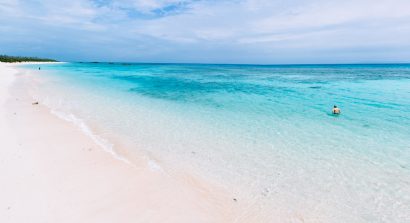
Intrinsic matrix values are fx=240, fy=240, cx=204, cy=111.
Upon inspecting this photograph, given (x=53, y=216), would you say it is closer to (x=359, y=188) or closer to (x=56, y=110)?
(x=359, y=188)

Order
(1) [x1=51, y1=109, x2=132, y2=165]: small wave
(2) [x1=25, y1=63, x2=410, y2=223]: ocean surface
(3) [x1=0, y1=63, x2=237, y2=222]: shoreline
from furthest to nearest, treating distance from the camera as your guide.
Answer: (1) [x1=51, y1=109, x2=132, y2=165]: small wave → (2) [x1=25, y1=63, x2=410, y2=223]: ocean surface → (3) [x1=0, y1=63, x2=237, y2=222]: shoreline

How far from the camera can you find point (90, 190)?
16.0ft

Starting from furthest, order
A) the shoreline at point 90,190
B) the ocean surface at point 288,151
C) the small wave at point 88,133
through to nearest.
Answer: the small wave at point 88,133, the ocean surface at point 288,151, the shoreline at point 90,190

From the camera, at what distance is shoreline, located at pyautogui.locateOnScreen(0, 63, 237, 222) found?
4160 millimetres

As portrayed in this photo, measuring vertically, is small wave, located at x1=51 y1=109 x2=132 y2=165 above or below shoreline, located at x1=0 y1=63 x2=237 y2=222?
above

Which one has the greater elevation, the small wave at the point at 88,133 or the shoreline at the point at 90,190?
the small wave at the point at 88,133

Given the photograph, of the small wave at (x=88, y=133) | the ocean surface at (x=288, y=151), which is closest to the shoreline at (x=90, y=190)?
the small wave at (x=88, y=133)

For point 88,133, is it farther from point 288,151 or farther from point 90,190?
point 288,151

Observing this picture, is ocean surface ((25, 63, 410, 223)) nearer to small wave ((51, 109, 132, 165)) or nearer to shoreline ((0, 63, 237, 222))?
small wave ((51, 109, 132, 165))

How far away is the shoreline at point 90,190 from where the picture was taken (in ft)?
13.6

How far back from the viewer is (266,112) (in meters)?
12.6

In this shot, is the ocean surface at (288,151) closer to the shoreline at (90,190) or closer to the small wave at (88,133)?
the small wave at (88,133)

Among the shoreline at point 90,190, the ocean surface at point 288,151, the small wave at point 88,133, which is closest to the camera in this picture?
the shoreline at point 90,190

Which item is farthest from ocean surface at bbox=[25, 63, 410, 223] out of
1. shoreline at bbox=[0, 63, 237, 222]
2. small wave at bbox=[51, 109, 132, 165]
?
shoreline at bbox=[0, 63, 237, 222]
